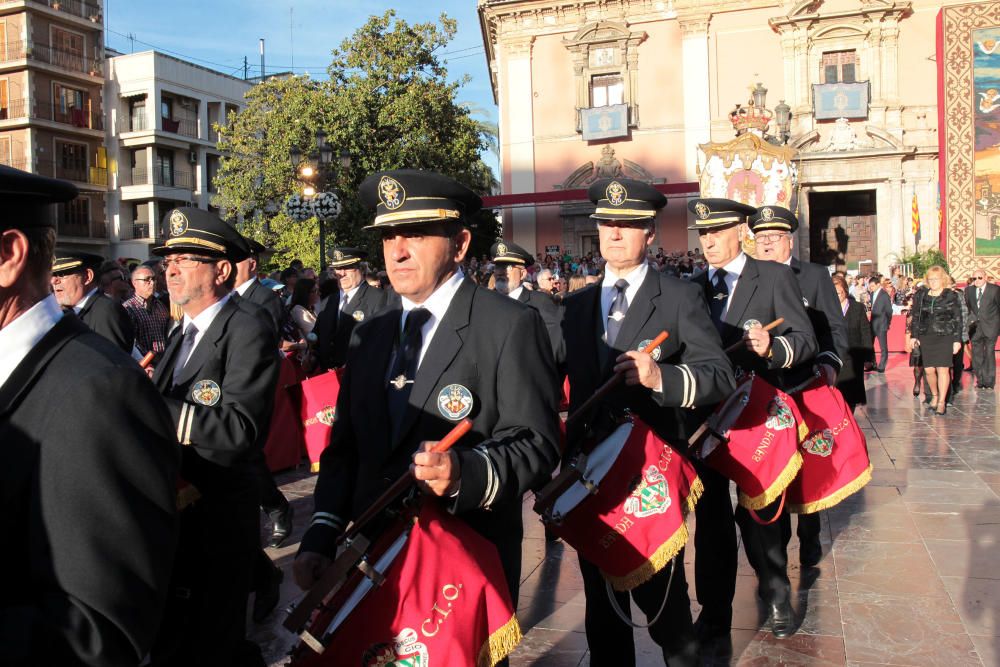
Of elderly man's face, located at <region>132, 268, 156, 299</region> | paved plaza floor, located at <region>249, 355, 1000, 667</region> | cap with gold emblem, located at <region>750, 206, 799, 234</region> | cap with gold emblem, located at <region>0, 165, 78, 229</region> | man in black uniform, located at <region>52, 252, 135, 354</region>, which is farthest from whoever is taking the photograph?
elderly man's face, located at <region>132, 268, 156, 299</region>

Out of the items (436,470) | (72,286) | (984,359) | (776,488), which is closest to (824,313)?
(776,488)

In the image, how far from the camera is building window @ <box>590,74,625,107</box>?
33469 mm

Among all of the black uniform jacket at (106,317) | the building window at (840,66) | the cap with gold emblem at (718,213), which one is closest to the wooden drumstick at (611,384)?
the cap with gold emblem at (718,213)

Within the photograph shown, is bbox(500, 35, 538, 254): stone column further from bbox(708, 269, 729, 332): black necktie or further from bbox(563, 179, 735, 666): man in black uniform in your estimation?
bbox(563, 179, 735, 666): man in black uniform

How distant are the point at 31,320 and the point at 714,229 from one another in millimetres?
3844

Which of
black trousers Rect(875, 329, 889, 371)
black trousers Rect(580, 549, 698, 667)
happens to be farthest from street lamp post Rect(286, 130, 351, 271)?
black trousers Rect(580, 549, 698, 667)

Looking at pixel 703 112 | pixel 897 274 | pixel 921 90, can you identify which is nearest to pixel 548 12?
pixel 703 112

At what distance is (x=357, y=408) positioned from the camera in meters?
2.73

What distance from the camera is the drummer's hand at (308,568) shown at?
2561 millimetres

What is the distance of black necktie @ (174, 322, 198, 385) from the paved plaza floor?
5.37 feet

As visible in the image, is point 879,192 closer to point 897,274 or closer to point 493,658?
point 897,274

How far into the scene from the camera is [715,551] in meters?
4.34

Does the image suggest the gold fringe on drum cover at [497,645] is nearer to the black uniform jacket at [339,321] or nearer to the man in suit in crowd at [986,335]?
the black uniform jacket at [339,321]

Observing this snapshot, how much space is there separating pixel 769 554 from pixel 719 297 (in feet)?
4.57
